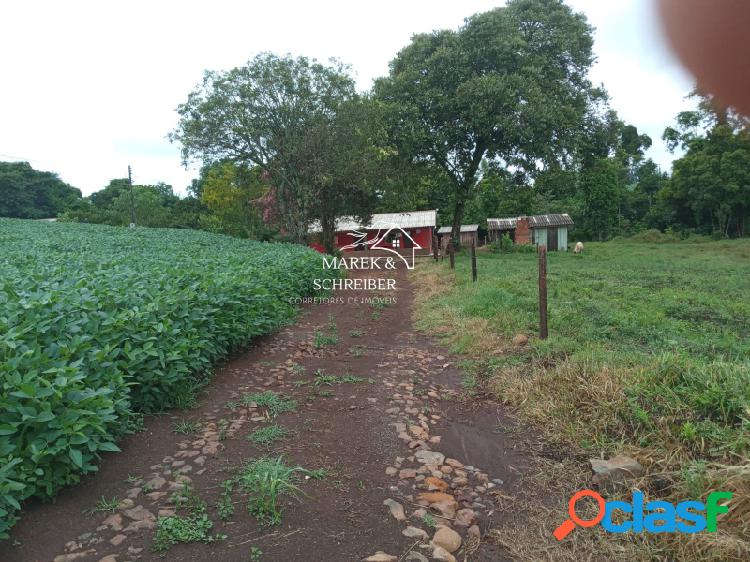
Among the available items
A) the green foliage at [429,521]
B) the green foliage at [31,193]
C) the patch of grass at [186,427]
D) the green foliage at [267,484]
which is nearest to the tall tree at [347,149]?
the patch of grass at [186,427]

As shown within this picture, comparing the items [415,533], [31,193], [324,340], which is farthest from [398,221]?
[31,193]

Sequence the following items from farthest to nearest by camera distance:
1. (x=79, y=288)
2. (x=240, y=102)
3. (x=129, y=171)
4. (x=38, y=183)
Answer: (x=38, y=183) < (x=129, y=171) < (x=240, y=102) < (x=79, y=288)

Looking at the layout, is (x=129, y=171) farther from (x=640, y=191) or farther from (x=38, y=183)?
(x=640, y=191)

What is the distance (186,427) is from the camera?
3695 millimetres

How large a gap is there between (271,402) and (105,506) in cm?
185

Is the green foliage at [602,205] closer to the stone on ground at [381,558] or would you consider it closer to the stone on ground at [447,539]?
the stone on ground at [447,539]

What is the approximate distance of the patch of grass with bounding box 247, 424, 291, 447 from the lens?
3.57 metres

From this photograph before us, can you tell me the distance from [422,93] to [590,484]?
20.4 m

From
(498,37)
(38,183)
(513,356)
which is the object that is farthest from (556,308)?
(38,183)

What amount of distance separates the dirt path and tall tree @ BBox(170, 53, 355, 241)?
15156 mm

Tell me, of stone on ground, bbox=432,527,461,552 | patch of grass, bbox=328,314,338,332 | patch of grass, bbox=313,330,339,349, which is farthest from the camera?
patch of grass, bbox=328,314,338,332

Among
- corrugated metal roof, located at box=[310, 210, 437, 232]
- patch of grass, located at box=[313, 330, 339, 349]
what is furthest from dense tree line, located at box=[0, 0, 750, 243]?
patch of grass, located at box=[313, 330, 339, 349]

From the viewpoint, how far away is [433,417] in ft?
13.8

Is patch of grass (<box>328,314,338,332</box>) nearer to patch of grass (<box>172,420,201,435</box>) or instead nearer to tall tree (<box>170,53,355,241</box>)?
patch of grass (<box>172,420,201,435</box>)
